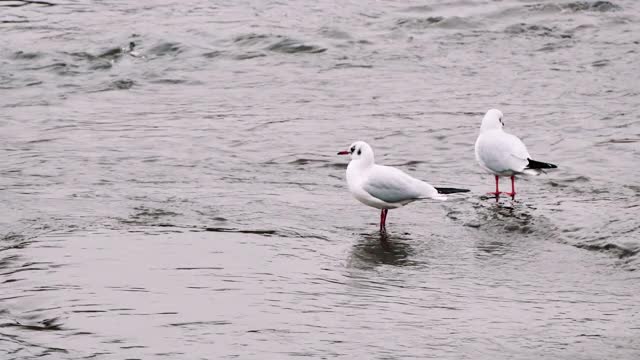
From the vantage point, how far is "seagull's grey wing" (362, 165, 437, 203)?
862 cm

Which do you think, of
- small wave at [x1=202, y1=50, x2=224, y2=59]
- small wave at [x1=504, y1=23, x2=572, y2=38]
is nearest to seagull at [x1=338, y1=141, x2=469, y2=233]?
small wave at [x1=202, y1=50, x2=224, y2=59]

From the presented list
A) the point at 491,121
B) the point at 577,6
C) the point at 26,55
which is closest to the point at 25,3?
the point at 26,55

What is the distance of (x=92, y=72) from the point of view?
14594mm

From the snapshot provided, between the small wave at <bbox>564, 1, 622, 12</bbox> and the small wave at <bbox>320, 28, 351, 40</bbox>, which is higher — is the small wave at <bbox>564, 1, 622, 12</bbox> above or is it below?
above

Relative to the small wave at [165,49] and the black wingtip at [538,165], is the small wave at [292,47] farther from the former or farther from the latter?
the black wingtip at [538,165]

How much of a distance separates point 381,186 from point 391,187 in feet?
0.26

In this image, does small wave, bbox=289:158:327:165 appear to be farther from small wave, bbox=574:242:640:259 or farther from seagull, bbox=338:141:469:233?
small wave, bbox=574:242:640:259

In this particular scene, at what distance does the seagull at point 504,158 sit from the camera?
9383mm

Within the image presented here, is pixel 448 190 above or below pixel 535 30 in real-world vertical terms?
below

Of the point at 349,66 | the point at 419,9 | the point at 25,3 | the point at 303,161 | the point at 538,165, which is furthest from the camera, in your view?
the point at 25,3

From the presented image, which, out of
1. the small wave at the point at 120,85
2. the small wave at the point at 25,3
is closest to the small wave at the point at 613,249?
the small wave at the point at 120,85

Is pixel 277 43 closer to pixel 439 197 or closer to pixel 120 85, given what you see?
pixel 120 85

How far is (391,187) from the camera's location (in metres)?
8.66

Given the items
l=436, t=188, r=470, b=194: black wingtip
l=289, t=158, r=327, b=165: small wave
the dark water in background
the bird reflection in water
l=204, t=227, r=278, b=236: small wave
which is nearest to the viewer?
the dark water in background
